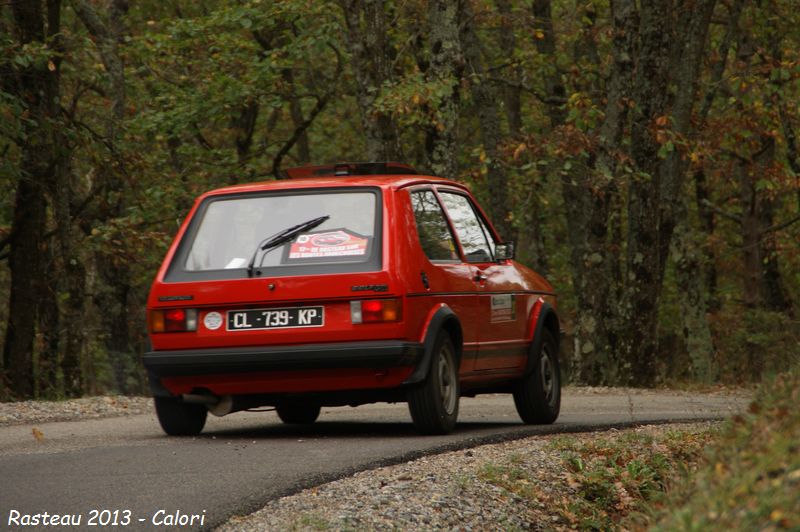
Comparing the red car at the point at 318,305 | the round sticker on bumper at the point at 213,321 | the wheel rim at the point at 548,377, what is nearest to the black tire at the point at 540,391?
the wheel rim at the point at 548,377

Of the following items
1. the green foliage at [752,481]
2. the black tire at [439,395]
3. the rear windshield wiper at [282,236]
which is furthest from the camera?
the rear windshield wiper at [282,236]

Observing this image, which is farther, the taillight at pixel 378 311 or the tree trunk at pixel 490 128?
the tree trunk at pixel 490 128

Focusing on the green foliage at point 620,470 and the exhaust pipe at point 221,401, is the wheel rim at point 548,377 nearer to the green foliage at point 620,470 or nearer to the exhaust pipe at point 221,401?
the green foliage at point 620,470

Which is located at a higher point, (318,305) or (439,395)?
(318,305)

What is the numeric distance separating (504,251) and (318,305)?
2323 mm

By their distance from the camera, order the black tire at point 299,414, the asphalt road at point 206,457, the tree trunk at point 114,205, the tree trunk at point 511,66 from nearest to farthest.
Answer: the asphalt road at point 206,457
the black tire at point 299,414
the tree trunk at point 114,205
the tree trunk at point 511,66

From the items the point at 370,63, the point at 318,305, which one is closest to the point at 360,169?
the point at 318,305

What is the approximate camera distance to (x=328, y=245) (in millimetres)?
9492

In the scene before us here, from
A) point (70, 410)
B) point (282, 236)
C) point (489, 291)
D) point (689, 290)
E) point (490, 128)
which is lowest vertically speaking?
point (689, 290)

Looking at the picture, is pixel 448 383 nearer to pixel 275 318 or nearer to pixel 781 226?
pixel 275 318

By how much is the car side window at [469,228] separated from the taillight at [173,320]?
7.30 ft

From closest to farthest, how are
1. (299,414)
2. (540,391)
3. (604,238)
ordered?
(540,391) < (299,414) < (604,238)

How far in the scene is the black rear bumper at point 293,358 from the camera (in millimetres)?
9102

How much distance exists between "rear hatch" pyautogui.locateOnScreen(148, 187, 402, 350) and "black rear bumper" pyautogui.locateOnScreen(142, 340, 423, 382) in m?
0.06
